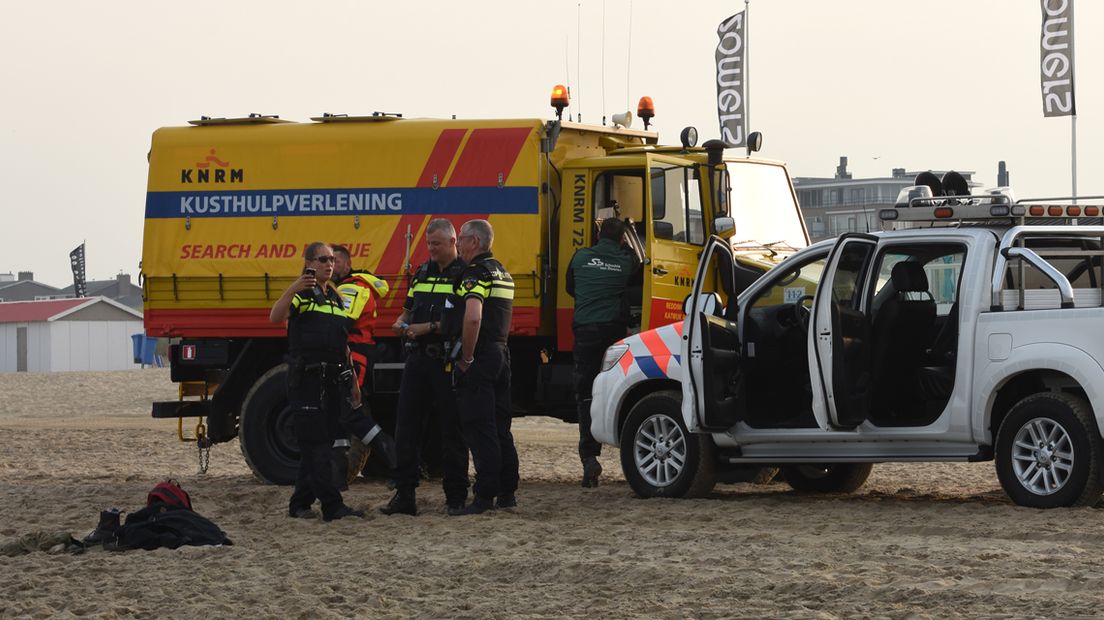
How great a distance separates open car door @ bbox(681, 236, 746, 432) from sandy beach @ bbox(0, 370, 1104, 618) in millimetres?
594

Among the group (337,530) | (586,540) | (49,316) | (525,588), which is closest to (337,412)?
(337,530)

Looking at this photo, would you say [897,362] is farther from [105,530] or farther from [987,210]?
[105,530]

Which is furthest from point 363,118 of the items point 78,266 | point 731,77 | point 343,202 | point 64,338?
point 78,266

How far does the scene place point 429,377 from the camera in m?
11.1

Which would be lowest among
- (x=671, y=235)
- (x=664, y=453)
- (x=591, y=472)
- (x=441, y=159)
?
(x=591, y=472)

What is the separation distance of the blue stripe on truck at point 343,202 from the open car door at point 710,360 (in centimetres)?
270

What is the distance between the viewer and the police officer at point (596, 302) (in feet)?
43.4

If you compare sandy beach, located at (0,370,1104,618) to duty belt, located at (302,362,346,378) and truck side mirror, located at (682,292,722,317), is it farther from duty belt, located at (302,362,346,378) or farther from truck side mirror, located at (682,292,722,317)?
truck side mirror, located at (682,292,722,317)

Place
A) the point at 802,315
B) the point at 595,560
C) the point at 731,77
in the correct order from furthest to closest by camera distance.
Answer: the point at 731,77
the point at 802,315
the point at 595,560

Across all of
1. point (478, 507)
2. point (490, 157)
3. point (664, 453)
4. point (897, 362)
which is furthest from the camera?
point (490, 157)

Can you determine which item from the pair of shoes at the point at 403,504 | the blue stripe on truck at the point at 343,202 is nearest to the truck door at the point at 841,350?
the pair of shoes at the point at 403,504

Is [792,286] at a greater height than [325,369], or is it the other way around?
[792,286]

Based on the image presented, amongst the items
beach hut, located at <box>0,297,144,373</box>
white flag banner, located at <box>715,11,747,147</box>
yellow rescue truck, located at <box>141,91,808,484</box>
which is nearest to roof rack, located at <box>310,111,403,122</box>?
yellow rescue truck, located at <box>141,91,808,484</box>

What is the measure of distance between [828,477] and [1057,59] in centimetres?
1846
